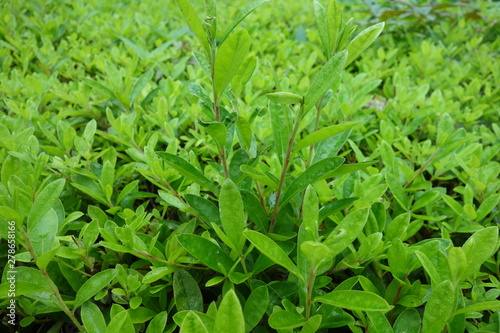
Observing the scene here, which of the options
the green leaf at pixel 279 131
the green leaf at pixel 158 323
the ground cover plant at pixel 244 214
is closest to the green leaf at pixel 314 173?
the ground cover plant at pixel 244 214

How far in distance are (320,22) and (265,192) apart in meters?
0.53

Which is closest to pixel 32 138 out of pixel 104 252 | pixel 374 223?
pixel 104 252

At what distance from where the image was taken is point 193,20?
94 centimetres

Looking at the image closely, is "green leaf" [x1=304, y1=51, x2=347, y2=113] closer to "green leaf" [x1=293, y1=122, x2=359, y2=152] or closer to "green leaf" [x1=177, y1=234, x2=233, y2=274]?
"green leaf" [x1=293, y1=122, x2=359, y2=152]

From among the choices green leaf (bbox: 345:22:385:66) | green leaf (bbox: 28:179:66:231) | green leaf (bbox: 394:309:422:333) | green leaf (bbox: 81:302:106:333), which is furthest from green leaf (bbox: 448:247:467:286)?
green leaf (bbox: 28:179:66:231)

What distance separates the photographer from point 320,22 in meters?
1.11

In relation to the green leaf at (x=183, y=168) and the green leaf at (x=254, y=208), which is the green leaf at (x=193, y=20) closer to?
the green leaf at (x=183, y=168)

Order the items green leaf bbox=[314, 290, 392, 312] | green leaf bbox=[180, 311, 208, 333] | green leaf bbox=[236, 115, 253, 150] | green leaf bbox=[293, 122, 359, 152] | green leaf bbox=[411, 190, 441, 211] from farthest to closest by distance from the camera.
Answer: green leaf bbox=[411, 190, 441, 211]
green leaf bbox=[236, 115, 253, 150]
green leaf bbox=[293, 122, 359, 152]
green leaf bbox=[314, 290, 392, 312]
green leaf bbox=[180, 311, 208, 333]

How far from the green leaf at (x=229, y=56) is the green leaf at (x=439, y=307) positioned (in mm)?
692

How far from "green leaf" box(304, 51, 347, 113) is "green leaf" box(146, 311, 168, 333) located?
63 cm

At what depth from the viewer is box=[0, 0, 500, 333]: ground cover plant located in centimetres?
92

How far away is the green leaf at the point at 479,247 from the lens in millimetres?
892

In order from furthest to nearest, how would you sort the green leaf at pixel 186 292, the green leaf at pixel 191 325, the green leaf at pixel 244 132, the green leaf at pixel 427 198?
1. the green leaf at pixel 427 198
2. the green leaf at pixel 244 132
3. the green leaf at pixel 186 292
4. the green leaf at pixel 191 325

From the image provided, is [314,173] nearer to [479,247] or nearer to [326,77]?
[326,77]
